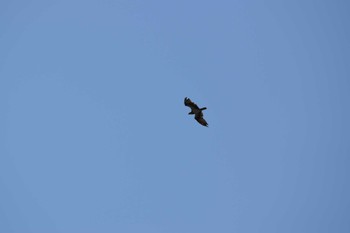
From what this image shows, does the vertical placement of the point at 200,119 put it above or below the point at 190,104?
below

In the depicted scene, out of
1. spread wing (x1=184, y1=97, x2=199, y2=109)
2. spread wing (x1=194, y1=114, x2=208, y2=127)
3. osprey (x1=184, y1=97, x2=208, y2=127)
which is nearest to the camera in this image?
spread wing (x1=184, y1=97, x2=199, y2=109)

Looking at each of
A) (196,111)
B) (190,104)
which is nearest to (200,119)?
(196,111)

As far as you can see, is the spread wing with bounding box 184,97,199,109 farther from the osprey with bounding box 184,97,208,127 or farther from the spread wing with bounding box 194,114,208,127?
the spread wing with bounding box 194,114,208,127

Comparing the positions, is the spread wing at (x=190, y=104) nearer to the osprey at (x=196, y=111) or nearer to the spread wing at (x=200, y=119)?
the osprey at (x=196, y=111)

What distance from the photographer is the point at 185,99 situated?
129125mm

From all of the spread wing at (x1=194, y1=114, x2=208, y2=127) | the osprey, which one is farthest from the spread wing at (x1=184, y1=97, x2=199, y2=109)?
the spread wing at (x1=194, y1=114, x2=208, y2=127)

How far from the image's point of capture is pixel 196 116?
129625mm

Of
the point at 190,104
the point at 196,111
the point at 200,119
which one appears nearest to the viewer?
the point at 190,104

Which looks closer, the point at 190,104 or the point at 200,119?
the point at 190,104

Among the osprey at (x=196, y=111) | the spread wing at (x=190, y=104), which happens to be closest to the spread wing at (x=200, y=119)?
the osprey at (x=196, y=111)

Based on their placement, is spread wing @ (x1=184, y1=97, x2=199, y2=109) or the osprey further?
the osprey

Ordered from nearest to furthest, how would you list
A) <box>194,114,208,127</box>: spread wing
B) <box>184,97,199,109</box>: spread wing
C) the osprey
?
1. <box>184,97,199,109</box>: spread wing
2. the osprey
3. <box>194,114,208,127</box>: spread wing

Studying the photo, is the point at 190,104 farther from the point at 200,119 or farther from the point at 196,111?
the point at 200,119

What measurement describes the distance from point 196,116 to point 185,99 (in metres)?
2.16
